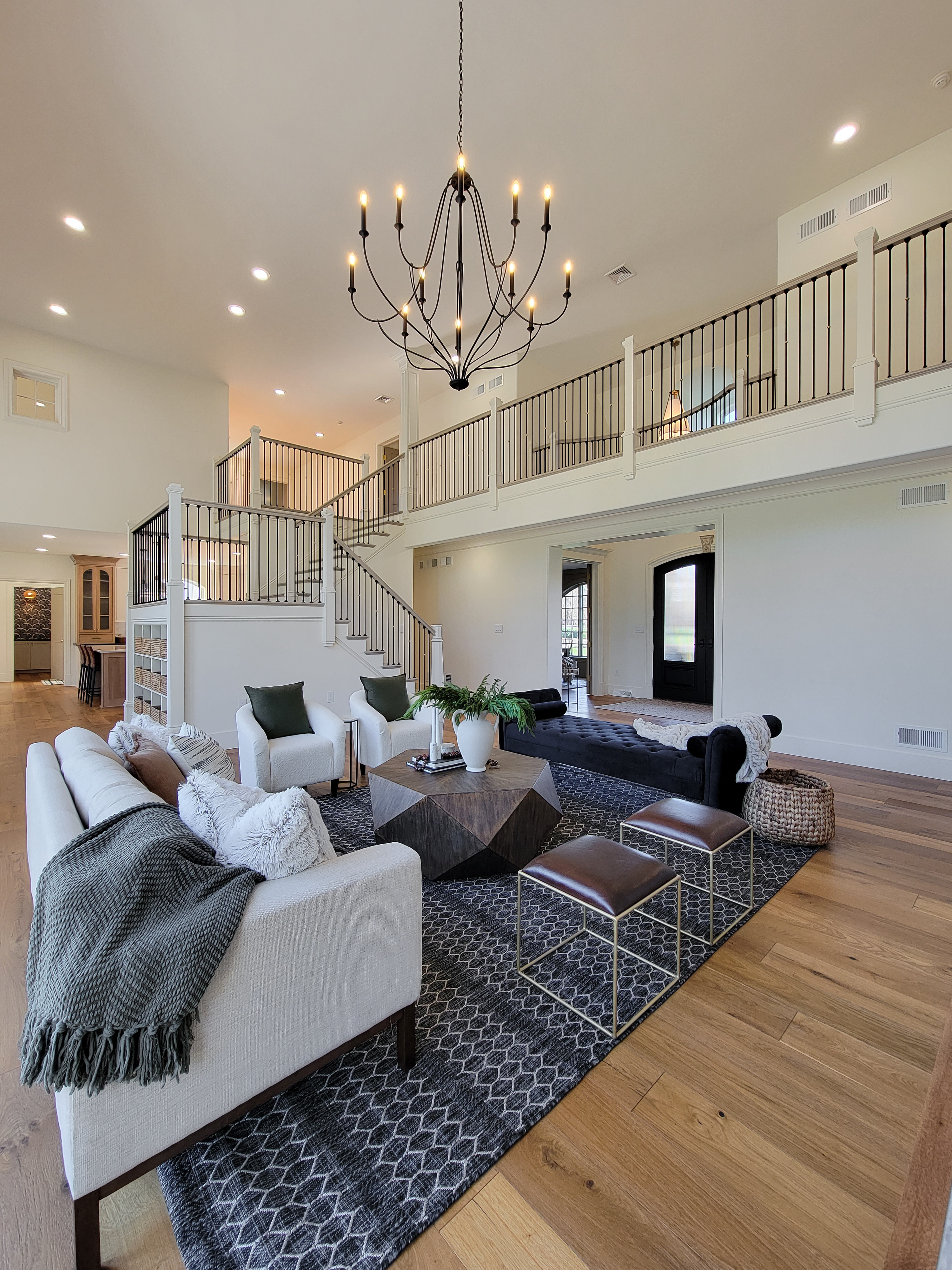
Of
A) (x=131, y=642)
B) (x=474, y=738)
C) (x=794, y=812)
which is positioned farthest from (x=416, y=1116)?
(x=131, y=642)

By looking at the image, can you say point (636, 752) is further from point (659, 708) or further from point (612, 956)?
point (659, 708)

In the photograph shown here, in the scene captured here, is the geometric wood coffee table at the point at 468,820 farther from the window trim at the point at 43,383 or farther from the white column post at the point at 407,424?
the window trim at the point at 43,383

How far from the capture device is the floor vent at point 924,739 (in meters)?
4.59

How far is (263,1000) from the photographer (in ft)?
4.09

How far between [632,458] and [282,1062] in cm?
520

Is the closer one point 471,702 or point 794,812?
point 471,702

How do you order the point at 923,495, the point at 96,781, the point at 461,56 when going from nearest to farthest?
the point at 96,781 < the point at 461,56 < the point at 923,495

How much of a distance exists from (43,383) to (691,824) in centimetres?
983

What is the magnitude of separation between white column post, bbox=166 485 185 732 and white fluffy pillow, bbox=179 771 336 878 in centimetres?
425

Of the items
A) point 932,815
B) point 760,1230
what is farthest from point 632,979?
point 932,815

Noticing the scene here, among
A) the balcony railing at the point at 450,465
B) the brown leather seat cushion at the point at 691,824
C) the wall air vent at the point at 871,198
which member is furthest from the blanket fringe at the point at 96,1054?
the wall air vent at the point at 871,198

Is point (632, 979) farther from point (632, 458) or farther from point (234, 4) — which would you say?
point (234, 4)

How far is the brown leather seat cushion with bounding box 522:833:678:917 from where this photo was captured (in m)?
1.81

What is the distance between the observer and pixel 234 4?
3426 mm
